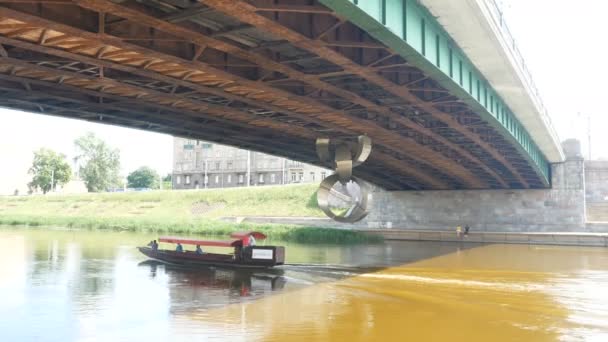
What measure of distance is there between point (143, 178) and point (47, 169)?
95.0ft

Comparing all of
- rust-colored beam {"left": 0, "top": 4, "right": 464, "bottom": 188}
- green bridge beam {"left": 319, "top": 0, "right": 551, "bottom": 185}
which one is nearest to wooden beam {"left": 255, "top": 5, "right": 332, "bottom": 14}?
green bridge beam {"left": 319, "top": 0, "right": 551, "bottom": 185}

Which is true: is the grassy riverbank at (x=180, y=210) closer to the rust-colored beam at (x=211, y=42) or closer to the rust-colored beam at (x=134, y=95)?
the rust-colored beam at (x=134, y=95)

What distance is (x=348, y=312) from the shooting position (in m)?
15.0

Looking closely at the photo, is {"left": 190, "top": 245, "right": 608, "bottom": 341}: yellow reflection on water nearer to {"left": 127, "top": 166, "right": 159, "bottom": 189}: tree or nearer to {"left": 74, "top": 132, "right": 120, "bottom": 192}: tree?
{"left": 74, "top": 132, "right": 120, "bottom": 192}: tree

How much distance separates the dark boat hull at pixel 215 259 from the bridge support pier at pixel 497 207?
2857cm

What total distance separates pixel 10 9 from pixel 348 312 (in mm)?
10856

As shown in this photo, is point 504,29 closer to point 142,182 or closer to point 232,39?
point 232,39

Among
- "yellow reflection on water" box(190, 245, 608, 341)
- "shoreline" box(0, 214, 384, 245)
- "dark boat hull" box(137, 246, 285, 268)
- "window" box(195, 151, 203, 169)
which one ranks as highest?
"window" box(195, 151, 203, 169)

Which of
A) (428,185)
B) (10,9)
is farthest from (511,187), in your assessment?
(10,9)

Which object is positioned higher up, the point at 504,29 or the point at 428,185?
the point at 504,29

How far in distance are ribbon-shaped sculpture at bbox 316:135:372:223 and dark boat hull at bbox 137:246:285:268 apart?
9.78 feet

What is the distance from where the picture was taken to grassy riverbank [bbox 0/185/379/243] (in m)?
45.0

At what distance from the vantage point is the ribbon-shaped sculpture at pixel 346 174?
77.0 feet

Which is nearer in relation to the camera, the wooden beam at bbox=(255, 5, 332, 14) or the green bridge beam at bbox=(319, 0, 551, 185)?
the wooden beam at bbox=(255, 5, 332, 14)
